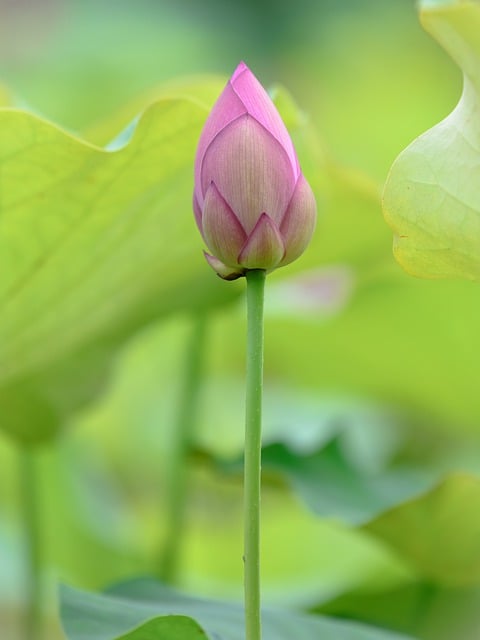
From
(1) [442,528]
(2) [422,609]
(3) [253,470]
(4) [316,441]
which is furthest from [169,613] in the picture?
(4) [316,441]

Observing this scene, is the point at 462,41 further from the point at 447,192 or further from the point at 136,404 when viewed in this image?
the point at 136,404

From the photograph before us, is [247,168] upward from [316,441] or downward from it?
upward

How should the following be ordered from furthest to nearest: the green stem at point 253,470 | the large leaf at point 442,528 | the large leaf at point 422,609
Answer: the large leaf at point 422,609, the large leaf at point 442,528, the green stem at point 253,470

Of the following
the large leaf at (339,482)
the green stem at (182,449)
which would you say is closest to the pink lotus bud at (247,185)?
the large leaf at (339,482)

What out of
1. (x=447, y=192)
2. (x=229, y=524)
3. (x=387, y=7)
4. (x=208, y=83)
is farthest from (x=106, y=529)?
(x=387, y=7)

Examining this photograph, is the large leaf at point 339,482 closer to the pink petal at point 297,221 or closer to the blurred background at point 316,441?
the blurred background at point 316,441

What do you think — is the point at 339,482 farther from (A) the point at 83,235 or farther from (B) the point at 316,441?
(B) the point at 316,441

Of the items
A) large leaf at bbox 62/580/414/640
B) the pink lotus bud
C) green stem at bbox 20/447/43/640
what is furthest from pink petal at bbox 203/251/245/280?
green stem at bbox 20/447/43/640
